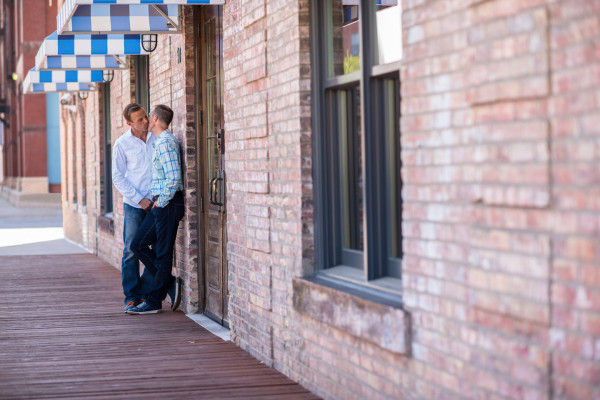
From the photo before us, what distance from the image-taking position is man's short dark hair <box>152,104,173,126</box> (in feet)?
27.3

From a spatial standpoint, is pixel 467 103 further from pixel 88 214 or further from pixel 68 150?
pixel 68 150

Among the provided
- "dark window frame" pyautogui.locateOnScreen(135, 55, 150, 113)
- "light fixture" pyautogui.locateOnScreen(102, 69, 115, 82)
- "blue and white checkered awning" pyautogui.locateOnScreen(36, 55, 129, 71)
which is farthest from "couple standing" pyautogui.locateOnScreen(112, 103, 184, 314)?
"light fixture" pyautogui.locateOnScreen(102, 69, 115, 82)

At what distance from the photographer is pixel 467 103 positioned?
3402 millimetres

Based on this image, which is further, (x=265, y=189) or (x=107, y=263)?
(x=107, y=263)

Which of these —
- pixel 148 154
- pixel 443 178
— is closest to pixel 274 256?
pixel 443 178

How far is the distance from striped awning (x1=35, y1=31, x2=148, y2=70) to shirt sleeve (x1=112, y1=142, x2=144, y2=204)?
1.61 meters

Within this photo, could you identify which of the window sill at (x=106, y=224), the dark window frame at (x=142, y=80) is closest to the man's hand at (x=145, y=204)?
the dark window frame at (x=142, y=80)

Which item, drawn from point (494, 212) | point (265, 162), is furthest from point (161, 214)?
point (494, 212)

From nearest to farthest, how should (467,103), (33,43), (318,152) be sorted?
(467,103) < (318,152) < (33,43)

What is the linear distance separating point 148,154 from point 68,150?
36.7ft

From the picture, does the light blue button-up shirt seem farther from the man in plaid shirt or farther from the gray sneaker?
the gray sneaker

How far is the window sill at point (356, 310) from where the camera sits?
4.04m

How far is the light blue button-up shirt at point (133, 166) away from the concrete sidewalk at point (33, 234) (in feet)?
25.4

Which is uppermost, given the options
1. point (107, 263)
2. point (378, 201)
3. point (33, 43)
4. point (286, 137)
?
point (33, 43)
